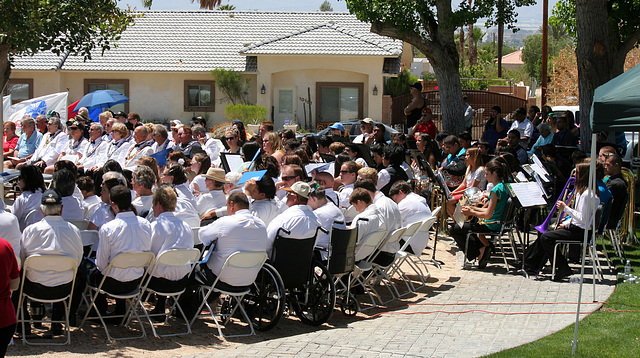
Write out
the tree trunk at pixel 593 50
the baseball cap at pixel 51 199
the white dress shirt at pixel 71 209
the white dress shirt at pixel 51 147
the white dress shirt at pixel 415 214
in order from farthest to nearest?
the tree trunk at pixel 593 50
the white dress shirt at pixel 51 147
the white dress shirt at pixel 415 214
the white dress shirt at pixel 71 209
the baseball cap at pixel 51 199

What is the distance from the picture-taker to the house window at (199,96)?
29234 millimetres

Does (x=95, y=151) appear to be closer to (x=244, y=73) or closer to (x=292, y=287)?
(x=292, y=287)

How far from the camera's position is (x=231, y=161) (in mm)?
10945

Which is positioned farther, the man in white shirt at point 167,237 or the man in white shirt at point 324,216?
the man in white shirt at point 324,216

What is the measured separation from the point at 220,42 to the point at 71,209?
79.9ft

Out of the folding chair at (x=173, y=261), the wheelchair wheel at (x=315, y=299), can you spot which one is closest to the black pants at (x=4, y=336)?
the folding chair at (x=173, y=261)

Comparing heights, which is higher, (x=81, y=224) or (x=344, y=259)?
(x=81, y=224)

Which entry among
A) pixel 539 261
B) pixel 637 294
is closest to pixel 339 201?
pixel 539 261

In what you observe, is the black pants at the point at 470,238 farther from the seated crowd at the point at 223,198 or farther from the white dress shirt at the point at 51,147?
the white dress shirt at the point at 51,147

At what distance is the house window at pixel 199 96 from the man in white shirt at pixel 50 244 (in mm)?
23176

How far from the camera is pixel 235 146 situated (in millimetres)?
11930

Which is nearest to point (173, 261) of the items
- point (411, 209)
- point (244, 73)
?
point (411, 209)

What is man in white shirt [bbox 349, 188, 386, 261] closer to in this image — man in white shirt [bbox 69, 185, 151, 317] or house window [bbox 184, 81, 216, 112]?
man in white shirt [bbox 69, 185, 151, 317]

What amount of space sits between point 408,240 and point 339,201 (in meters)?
1.09
